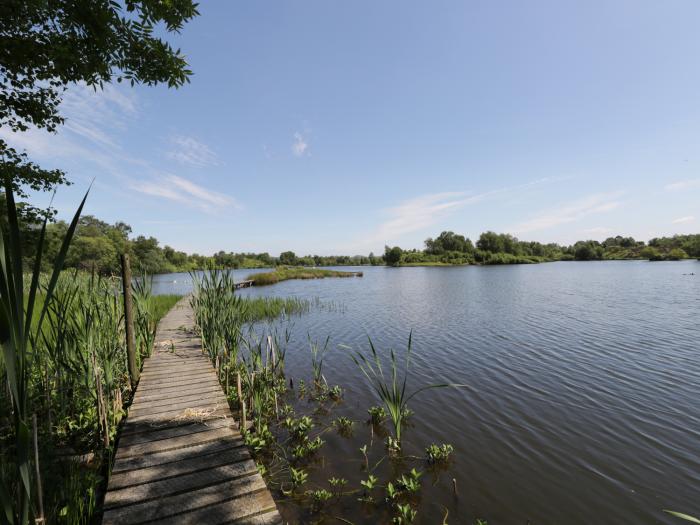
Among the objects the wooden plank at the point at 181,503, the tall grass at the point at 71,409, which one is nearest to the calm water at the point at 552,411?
the wooden plank at the point at 181,503

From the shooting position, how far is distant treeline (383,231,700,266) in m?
92.6

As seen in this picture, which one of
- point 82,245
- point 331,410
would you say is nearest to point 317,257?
point 82,245

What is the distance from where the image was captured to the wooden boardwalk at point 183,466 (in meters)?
3.29

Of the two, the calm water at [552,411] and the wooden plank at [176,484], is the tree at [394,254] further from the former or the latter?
the wooden plank at [176,484]

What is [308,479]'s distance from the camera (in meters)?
5.12

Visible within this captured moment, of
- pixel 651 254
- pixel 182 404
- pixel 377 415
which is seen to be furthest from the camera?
pixel 651 254

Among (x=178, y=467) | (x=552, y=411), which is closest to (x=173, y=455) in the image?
(x=178, y=467)

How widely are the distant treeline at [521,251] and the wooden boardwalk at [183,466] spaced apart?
92.8m

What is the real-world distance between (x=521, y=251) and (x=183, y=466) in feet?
389

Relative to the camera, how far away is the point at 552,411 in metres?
7.14

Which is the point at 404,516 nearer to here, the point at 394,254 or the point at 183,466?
the point at 183,466

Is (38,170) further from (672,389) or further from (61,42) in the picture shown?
(672,389)

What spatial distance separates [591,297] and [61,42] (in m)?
28.4

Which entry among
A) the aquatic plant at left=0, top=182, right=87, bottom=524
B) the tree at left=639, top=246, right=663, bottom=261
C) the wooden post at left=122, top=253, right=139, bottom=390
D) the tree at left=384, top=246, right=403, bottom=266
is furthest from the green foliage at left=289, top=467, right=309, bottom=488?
the tree at left=639, top=246, right=663, bottom=261
